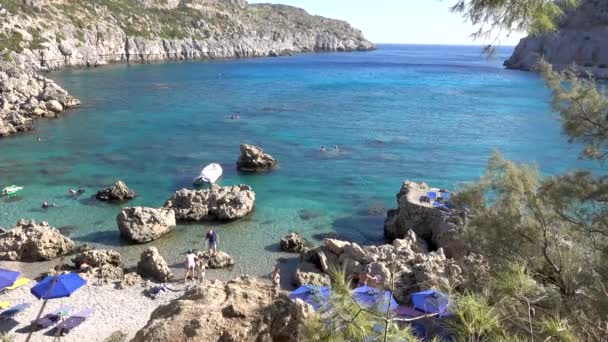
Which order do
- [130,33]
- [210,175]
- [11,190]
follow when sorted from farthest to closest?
[130,33], [210,175], [11,190]

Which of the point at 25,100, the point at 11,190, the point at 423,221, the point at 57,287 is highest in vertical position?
the point at 25,100

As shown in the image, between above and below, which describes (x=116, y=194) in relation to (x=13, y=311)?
below

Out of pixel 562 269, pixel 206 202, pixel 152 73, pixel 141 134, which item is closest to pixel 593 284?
pixel 562 269

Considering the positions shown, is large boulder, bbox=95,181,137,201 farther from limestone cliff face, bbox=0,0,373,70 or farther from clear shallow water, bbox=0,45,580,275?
limestone cliff face, bbox=0,0,373,70

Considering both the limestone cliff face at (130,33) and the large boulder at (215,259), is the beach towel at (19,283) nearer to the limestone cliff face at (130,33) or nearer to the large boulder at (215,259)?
the large boulder at (215,259)

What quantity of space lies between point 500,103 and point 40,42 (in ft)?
272

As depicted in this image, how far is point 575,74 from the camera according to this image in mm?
10711

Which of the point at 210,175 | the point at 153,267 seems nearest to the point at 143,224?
the point at 153,267

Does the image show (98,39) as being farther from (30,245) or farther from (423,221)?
(423,221)

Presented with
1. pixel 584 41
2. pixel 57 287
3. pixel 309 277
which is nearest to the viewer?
pixel 57 287

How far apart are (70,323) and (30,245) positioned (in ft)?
24.7

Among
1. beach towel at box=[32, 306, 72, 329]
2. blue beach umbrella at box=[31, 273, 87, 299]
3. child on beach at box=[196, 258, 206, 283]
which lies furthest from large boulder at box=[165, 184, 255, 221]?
beach towel at box=[32, 306, 72, 329]

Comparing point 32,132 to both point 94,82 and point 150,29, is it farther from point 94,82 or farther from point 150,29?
point 150,29

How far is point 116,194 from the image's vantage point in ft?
95.5
